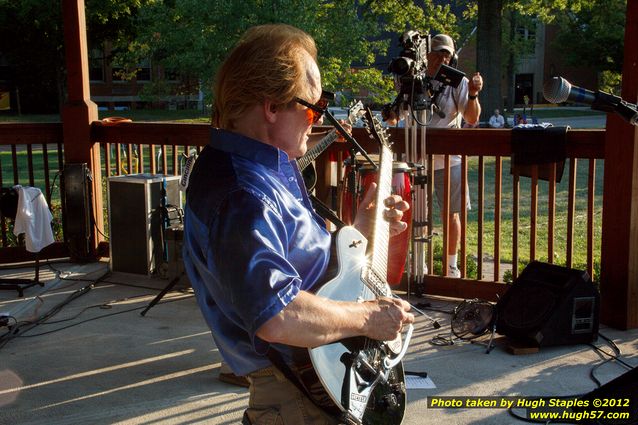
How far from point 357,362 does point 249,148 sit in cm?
61

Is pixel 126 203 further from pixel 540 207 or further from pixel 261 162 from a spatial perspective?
pixel 540 207

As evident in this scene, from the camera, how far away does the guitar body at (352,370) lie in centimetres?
181

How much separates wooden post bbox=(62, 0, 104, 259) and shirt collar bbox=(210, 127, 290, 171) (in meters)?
5.21

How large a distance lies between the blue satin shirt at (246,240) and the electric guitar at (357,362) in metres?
0.07

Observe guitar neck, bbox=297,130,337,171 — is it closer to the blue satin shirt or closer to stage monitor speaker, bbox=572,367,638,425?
stage monitor speaker, bbox=572,367,638,425

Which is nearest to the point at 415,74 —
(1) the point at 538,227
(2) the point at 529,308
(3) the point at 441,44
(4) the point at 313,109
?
(3) the point at 441,44

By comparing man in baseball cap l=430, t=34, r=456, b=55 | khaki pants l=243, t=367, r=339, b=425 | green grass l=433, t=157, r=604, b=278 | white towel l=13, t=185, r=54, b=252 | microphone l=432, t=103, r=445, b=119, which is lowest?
green grass l=433, t=157, r=604, b=278

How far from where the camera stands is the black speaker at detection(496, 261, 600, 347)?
4484 millimetres

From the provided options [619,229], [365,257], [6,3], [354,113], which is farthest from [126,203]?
[6,3]

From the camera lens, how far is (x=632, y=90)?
4.64 metres

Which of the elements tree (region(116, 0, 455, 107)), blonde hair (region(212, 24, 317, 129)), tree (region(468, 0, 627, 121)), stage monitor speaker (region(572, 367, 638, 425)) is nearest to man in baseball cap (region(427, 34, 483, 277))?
stage monitor speaker (region(572, 367, 638, 425))

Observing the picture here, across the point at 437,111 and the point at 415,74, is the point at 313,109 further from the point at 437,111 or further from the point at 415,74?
the point at 437,111

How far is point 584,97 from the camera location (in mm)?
2373

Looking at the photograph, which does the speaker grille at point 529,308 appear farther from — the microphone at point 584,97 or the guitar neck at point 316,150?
the microphone at point 584,97
